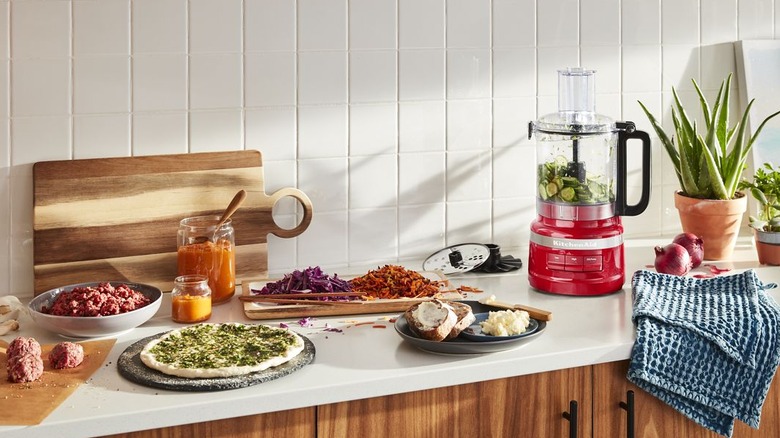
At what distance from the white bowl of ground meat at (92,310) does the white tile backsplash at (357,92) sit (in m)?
0.31

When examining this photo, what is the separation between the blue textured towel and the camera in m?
1.84

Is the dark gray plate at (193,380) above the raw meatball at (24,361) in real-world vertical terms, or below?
below

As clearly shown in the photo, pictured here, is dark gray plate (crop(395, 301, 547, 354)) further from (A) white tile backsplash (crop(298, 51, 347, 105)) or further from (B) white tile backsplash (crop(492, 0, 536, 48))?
(B) white tile backsplash (crop(492, 0, 536, 48))

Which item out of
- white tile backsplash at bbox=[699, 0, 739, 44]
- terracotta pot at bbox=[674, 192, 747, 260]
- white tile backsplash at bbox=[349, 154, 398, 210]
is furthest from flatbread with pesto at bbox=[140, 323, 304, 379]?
white tile backsplash at bbox=[699, 0, 739, 44]

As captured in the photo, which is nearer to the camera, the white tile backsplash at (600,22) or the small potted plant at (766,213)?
the small potted plant at (766,213)

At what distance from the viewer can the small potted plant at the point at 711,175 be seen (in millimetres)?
2480

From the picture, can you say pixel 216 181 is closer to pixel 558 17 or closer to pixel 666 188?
pixel 558 17

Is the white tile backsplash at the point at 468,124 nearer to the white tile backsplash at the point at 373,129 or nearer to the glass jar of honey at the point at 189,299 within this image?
the white tile backsplash at the point at 373,129

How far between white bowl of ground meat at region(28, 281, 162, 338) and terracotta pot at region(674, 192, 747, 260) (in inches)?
55.5

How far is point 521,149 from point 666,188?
504mm

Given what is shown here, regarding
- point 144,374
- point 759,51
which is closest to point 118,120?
point 144,374

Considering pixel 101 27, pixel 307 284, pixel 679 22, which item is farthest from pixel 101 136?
pixel 679 22

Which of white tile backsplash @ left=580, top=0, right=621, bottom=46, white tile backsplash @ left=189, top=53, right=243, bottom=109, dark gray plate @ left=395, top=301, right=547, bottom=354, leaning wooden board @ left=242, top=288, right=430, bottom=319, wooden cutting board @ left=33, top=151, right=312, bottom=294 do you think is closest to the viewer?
dark gray plate @ left=395, top=301, right=547, bottom=354

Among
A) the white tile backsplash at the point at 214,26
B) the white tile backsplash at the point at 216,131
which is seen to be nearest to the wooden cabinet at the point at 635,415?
the white tile backsplash at the point at 216,131
